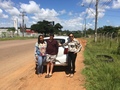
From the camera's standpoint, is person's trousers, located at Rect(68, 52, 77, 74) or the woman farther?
person's trousers, located at Rect(68, 52, 77, 74)

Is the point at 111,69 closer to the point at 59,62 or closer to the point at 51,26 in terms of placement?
the point at 59,62

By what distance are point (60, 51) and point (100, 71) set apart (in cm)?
173

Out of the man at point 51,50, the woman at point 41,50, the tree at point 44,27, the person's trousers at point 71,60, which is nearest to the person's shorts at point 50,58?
the man at point 51,50

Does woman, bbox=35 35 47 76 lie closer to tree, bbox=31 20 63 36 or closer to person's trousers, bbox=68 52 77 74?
person's trousers, bbox=68 52 77 74

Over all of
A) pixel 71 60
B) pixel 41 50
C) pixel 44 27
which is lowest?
pixel 71 60

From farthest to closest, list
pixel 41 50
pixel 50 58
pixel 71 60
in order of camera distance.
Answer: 1. pixel 71 60
2. pixel 50 58
3. pixel 41 50

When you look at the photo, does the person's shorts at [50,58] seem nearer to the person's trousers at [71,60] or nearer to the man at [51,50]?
the man at [51,50]

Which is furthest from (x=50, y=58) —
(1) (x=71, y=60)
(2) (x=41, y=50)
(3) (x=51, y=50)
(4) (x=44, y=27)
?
(4) (x=44, y=27)

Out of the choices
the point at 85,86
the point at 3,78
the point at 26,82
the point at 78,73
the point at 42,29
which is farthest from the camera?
the point at 42,29

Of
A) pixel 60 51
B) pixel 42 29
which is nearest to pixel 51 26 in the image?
pixel 42 29

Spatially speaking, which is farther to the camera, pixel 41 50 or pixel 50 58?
pixel 50 58

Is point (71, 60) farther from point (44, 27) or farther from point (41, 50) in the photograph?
point (44, 27)

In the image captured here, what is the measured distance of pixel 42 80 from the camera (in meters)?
8.07

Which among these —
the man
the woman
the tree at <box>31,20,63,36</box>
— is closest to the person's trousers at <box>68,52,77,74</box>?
the man
